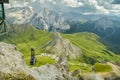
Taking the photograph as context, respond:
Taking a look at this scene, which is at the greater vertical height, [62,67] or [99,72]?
[62,67]

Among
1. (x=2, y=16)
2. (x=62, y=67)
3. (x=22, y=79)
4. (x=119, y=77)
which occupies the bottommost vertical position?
(x=119, y=77)

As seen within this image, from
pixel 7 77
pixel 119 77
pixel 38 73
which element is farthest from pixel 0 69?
pixel 119 77

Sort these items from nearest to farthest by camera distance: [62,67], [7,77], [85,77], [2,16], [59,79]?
1. [7,77]
2. [2,16]
3. [59,79]
4. [62,67]
5. [85,77]

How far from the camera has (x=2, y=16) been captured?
28828 millimetres

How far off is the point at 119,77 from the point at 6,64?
35.6 m

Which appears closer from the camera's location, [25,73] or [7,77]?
[7,77]

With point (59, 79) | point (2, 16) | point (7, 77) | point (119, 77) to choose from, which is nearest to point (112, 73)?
point (119, 77)

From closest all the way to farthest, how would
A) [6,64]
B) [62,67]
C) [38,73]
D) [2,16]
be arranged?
[6,64] < [2,16] < [38,73] < [62,67]

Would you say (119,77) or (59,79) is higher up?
(59,79)

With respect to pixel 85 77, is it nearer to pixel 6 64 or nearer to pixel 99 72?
pixel 99 72

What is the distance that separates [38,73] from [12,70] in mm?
8382

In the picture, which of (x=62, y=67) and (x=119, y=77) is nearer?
(x=62, y=67)

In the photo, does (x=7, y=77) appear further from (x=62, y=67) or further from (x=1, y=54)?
(x=62, y=67)

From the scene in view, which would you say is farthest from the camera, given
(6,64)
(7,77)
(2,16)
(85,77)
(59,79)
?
(85,77)
